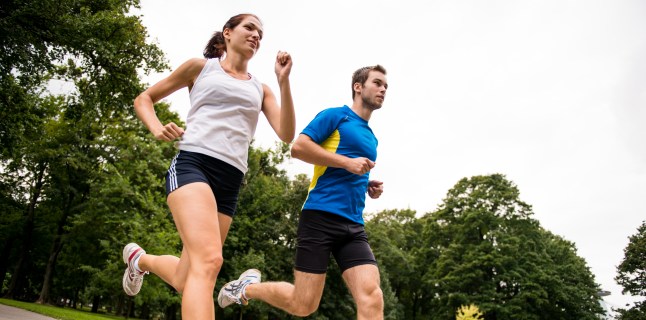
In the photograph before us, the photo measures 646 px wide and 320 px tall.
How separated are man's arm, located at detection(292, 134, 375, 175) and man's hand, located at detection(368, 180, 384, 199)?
827mm

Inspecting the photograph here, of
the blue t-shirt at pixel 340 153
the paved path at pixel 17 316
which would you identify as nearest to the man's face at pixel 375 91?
the blue t-shirt at pixel 340 153

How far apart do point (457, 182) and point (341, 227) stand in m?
37.4

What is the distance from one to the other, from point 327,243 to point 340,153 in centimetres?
76

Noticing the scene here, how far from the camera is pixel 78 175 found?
3189 centimetres

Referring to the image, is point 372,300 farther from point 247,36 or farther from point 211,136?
point 247,36

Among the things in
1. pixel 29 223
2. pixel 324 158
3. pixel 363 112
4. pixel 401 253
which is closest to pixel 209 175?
pixel 324 158

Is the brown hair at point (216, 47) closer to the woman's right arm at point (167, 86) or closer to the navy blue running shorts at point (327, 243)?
the woman's right arm at point (167, 86)

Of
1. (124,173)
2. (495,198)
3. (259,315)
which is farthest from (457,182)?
(124,173)

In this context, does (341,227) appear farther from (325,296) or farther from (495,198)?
(495,198)

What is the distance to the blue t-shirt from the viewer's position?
3.94 m

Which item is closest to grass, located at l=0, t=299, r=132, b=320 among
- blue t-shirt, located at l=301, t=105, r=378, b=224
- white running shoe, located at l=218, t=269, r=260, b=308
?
white running shoe, located at l=218, t=269, r=260, b=308

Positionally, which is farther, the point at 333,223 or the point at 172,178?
the point at 333,223

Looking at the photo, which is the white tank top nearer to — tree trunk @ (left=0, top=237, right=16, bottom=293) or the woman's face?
the woman's face

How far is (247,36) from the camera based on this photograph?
348cm
